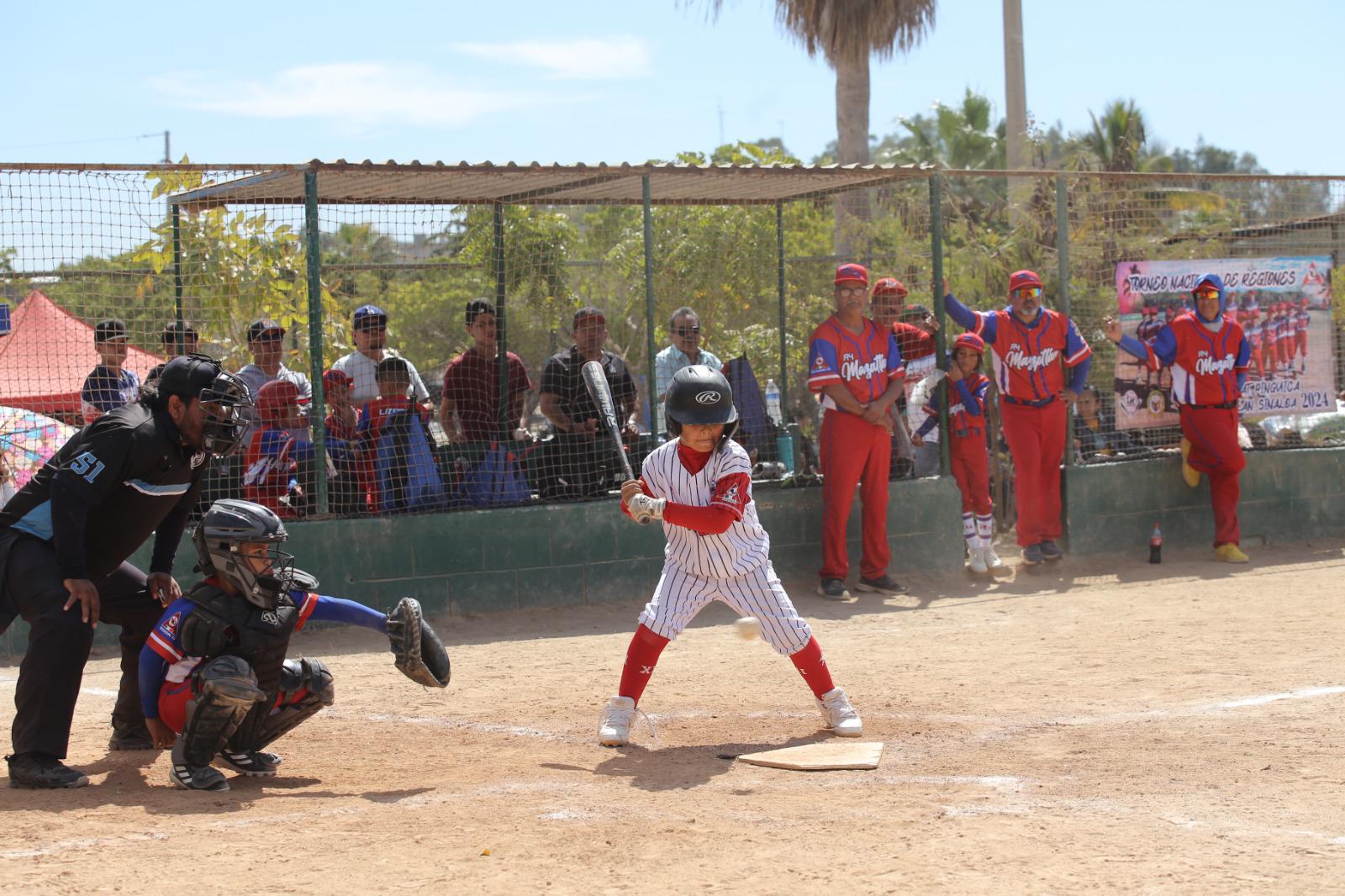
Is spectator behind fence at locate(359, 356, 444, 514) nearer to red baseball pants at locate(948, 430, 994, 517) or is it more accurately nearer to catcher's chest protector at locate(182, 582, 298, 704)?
catcher's chest protector at locate(182, 582, 298, 704)

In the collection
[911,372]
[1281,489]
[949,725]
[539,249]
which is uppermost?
[539,249]

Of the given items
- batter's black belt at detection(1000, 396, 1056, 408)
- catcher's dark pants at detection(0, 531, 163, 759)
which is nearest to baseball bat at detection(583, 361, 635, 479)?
batter's black belt at detection(1000, 396, 1056, 408)

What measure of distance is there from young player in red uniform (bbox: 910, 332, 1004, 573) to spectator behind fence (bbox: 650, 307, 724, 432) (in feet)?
6.17

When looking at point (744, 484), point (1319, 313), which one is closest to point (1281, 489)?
point (1319, 313)

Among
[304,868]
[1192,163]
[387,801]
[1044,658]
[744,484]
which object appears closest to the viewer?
[304,868]

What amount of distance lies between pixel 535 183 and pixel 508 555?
269 centimetres

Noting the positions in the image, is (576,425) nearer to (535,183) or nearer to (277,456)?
(535,183)

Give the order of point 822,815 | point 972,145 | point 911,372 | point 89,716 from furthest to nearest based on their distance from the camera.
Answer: point 972,145 → point 911,372 → point 89,716 → point 822,815

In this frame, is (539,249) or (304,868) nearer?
(304,868)

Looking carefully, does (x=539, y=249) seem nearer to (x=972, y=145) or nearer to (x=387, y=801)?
(x=387, y=801)

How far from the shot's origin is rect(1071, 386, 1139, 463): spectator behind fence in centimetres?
1122

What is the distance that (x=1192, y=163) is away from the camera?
332 feet

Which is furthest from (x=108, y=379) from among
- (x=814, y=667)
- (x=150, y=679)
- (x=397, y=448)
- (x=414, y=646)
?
(x=814, y=667)

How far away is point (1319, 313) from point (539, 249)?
6641 millimetres
